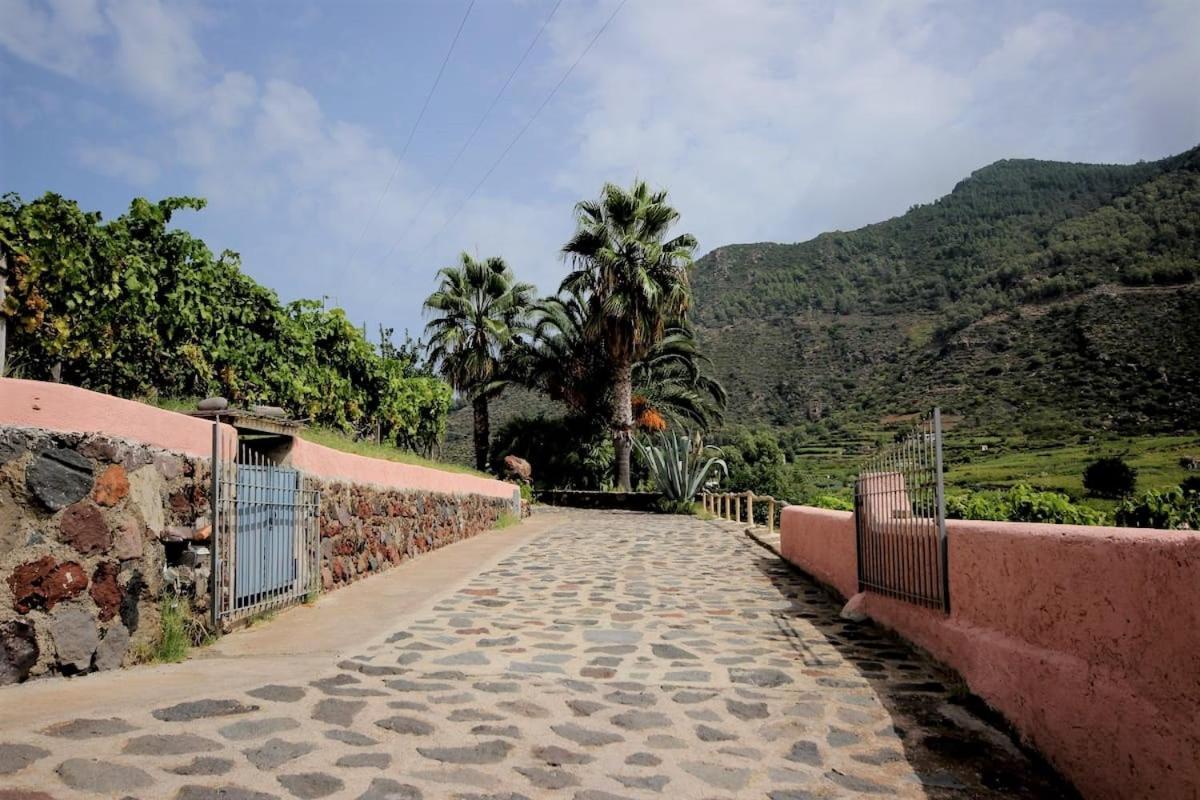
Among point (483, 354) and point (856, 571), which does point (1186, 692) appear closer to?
point (856, 571)

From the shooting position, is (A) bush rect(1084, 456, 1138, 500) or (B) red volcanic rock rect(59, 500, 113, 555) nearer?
(B) red volcanic rock rect(59, 500, 113, 555)

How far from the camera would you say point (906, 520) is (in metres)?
6.68

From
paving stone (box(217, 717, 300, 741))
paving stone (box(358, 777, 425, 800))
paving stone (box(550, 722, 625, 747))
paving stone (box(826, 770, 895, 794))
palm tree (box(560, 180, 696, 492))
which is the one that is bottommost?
paving stone (box(826, 770, 895, 794))

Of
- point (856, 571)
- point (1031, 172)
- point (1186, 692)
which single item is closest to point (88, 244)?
point (856, 571)

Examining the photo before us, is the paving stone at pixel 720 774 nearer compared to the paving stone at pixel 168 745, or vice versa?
the paving stone at pixel 168 745

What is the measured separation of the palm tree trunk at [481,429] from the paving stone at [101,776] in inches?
1071

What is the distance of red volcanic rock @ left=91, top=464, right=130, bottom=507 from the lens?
496 cm

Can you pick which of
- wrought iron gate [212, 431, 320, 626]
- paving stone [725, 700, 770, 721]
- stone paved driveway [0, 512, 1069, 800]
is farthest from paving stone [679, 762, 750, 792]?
wrought iron gate [212, 431, 320, 626]

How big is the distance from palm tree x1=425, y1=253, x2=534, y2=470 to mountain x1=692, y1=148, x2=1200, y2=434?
20.3m

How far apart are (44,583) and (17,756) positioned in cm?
139

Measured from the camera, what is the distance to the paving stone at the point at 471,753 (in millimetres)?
3951

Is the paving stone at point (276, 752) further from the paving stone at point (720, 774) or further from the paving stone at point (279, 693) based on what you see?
the paving stone at point (720, 774)

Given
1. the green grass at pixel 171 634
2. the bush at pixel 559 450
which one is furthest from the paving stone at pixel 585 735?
the bush at pixel 559 450

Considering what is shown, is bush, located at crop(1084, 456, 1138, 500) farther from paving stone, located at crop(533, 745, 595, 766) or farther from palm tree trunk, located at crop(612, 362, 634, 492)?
paving stone, located at crop(533, 745, 595, 766)
